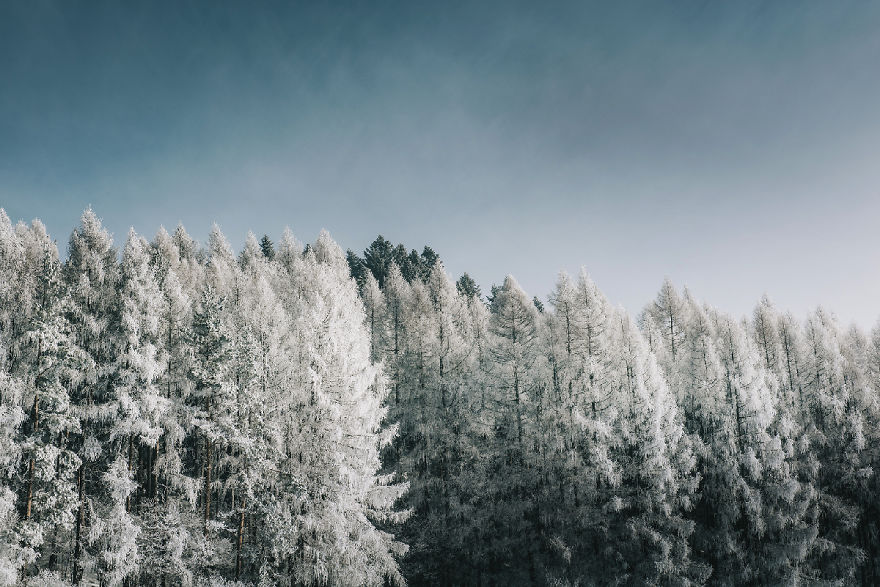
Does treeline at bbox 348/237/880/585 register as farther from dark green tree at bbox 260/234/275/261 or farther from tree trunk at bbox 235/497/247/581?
dark green tree at bbox 260/234/275/261

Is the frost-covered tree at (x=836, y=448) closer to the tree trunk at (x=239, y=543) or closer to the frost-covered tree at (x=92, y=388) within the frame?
the tree trunk at (x=239, y=543)

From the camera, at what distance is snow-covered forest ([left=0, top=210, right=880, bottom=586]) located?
20.0m

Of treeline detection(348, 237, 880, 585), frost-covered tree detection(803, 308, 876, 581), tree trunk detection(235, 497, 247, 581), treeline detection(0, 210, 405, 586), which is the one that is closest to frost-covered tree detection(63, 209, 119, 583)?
treeline detection(0, 210, 405, 586)

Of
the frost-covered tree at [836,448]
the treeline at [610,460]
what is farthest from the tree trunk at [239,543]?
the frost-covered tree at [836,448]

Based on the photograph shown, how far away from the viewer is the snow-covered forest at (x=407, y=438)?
2003 centimetres

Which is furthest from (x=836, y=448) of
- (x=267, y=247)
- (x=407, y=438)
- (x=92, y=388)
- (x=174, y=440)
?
(x=267, y=247)

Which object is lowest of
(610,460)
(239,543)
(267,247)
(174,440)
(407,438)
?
(239,543)

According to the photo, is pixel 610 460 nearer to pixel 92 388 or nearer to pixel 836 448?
pixel 836 448

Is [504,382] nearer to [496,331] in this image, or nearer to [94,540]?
[496,331]

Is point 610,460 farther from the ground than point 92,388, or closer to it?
closer to it

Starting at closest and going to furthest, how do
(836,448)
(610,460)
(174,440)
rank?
(174,440) → (610,460) → (836,448)

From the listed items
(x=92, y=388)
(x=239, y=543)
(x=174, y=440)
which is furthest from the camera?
(x=174, y=440)

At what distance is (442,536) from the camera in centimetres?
3028

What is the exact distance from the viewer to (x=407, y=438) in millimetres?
37562
